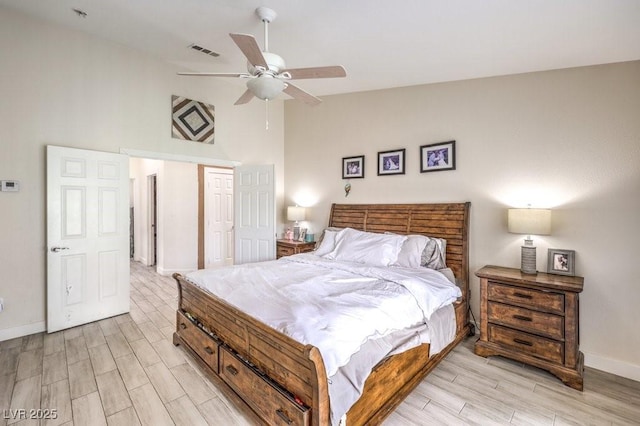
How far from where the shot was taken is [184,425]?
1.82 meters

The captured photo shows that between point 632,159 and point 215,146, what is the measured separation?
468 cm

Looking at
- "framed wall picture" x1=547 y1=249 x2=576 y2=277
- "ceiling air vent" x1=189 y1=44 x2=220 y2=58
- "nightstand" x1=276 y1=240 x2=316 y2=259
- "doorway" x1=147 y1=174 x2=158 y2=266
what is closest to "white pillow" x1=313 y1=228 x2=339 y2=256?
"nightstand" x1=276 y1=240 x2=316 y2=259

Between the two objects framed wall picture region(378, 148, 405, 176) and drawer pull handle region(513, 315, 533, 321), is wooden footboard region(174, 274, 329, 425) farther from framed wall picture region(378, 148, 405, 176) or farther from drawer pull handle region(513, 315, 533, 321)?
framed wall picture region(378, 148, 405, 176)

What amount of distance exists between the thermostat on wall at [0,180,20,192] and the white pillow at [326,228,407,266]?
3.31 m

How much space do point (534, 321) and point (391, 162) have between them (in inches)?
A: 89.8

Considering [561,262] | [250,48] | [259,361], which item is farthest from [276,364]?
[561,262]

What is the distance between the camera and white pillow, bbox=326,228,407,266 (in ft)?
10.3

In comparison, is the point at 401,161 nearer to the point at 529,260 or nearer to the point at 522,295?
the point at 529,260

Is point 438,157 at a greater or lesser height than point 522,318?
greater

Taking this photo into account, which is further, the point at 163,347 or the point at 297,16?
the point at 163,347

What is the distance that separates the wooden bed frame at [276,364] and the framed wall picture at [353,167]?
61.7 inches

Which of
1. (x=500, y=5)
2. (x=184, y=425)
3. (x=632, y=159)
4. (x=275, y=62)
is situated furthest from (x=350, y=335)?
(x=632, y=159)

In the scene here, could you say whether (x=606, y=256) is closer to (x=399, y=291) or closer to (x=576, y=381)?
(x=576, y=381)

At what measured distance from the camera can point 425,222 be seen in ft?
11.4
